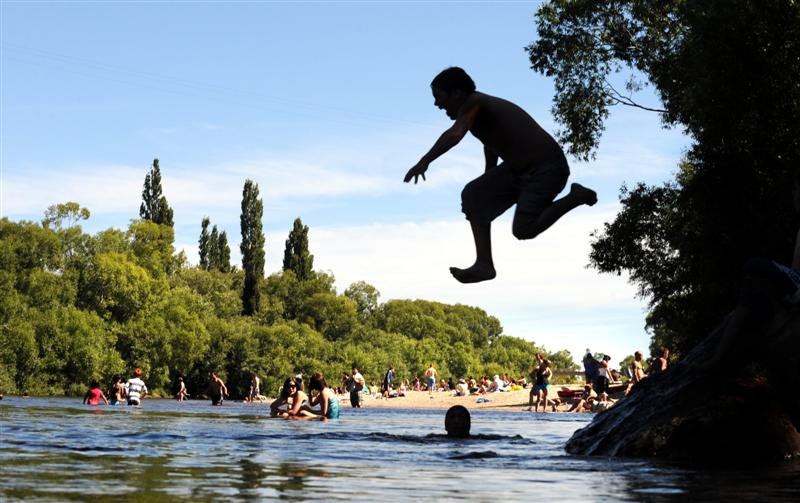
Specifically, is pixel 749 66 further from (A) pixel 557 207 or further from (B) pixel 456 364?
(B) pixel 456 364

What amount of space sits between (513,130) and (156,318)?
7639 cm

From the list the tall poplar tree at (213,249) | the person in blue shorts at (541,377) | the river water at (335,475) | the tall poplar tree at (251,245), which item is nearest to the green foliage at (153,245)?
the tall poplar tree at (251,245)

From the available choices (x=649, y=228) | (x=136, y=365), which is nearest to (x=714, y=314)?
(x=649, y=228)

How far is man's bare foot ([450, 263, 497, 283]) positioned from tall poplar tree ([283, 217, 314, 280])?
11319cm

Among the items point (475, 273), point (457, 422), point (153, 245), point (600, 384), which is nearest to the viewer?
point (475, 273)

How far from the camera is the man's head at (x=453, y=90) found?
8.38 metres

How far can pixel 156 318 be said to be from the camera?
8206 cm

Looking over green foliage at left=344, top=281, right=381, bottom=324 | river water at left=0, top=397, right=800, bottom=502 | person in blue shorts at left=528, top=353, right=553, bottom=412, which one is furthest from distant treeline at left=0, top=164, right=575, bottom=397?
river water at left=0, top=397, right=800, bottom=502

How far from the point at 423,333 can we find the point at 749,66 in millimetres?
136058

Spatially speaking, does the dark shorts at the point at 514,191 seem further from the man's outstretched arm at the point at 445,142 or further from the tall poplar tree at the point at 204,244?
the tall poplar tree at the point at 204,244

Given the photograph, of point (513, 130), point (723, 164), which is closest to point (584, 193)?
point (513, 130)

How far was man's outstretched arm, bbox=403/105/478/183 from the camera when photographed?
801cm

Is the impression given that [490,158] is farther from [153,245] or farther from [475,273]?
[153,245]

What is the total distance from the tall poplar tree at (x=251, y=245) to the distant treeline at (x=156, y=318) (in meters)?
0.44
